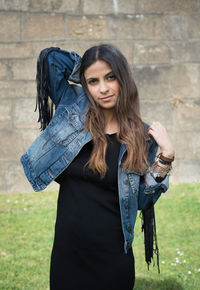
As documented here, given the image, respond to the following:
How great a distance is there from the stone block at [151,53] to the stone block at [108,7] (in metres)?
0.52

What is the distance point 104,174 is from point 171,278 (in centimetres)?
207

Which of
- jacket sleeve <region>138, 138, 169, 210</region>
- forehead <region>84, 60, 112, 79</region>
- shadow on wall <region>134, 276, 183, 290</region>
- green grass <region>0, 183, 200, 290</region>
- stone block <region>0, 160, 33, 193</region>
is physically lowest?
shadow on wall <region>134, 276, 183, 290</region>

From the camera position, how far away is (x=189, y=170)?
5.74 metres

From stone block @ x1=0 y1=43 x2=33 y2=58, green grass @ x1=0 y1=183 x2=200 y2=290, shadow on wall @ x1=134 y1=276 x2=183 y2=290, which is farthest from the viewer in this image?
stone block @ x1=0 y1=43 x2=33 y2=58

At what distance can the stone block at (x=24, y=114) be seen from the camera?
5742 mm

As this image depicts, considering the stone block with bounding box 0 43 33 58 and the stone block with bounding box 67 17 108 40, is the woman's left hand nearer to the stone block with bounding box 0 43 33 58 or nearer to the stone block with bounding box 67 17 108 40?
the stone block with bounding box 67 17 108 40

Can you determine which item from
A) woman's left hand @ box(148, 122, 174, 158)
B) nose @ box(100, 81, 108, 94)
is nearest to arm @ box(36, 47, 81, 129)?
nose @ box(100, 81, 108, 94)

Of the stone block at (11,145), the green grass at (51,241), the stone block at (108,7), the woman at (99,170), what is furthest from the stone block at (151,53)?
the woman at (99,170)

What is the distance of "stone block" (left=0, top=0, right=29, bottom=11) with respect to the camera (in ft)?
18.2

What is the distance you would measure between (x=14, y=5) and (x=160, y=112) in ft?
8.61

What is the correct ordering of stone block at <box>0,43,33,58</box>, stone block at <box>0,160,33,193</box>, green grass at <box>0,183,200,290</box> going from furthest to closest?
stone block at <box>0,160,33,193</box> → stone block at <box>0,43,33,58</box> → green grass at <box>0,183,200,290</box>

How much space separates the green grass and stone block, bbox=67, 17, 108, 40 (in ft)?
7.65

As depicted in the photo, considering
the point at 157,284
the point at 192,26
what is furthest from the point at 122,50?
the point at 157,284

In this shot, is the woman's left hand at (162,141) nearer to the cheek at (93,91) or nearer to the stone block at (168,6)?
the cheek at (93,91)
